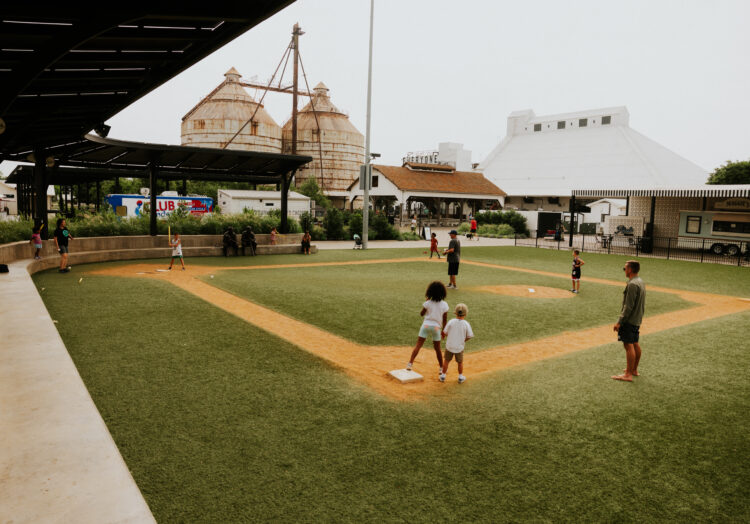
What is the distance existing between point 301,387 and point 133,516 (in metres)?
3.67

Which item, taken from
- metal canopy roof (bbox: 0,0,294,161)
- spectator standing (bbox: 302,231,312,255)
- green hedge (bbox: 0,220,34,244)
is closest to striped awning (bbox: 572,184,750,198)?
spectator standing (bbox: 302,231,312,255)

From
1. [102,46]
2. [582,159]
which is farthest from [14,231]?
[582,159]

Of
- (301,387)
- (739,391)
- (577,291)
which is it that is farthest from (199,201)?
(739,391)

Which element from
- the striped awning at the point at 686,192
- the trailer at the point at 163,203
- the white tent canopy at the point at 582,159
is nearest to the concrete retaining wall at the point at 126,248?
the trailer at the point at 163,203

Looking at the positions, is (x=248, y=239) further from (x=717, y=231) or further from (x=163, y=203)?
(x=717, y=231)

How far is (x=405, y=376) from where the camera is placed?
7.43 meters

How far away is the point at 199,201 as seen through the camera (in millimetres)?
36344

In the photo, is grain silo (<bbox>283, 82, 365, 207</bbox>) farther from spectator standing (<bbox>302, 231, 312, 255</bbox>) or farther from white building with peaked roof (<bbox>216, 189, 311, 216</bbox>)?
spectator standing (<bbox>302, 231, 312, 255</bbox>)

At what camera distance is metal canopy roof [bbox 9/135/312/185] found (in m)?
21.2

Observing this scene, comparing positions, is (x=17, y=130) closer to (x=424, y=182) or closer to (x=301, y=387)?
(x=301, y=387)

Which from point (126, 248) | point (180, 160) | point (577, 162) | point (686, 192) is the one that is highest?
point (577, 162)

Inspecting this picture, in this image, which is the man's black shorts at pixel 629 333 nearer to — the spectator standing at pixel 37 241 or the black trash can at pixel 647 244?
the spectator standing at pixel 37 241

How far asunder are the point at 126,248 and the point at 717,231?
32717mm

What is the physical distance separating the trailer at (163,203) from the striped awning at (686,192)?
26089 millimetres
